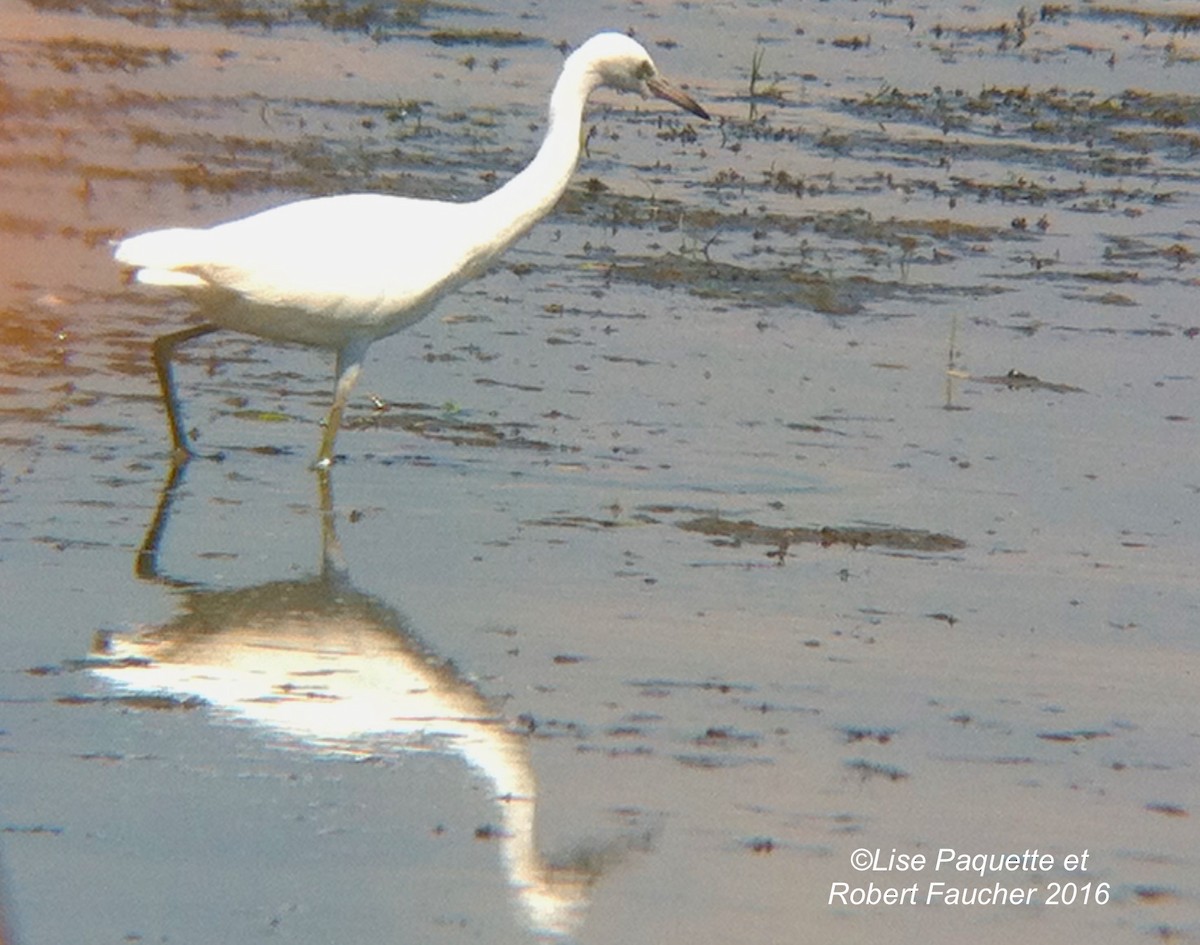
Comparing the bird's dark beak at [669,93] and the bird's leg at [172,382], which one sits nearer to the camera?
the bird's leg at [172,382]

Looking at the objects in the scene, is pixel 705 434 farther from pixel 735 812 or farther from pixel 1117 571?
pixel 735 812

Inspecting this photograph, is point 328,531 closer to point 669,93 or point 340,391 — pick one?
point 340,391

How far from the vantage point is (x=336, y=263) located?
7.90 metres

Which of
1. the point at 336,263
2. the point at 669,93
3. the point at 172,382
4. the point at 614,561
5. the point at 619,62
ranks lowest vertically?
the point at 614,561

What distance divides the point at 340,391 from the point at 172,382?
1.87 feet

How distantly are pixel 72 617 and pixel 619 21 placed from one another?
13.9 m

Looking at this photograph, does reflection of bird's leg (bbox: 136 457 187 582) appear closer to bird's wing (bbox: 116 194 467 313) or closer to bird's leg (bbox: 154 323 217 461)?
bird's leg (bbox: 154 323 217 461)

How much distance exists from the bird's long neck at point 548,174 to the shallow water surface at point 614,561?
71 cm

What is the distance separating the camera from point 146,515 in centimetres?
739

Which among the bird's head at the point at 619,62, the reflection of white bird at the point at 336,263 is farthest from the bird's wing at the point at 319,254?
the bird's head at the point at 619,62

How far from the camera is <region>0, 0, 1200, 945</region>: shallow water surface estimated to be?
16.7 feet

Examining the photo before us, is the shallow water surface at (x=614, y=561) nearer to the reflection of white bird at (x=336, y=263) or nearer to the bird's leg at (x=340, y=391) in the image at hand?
the bird's leg at (x=340, y=391)

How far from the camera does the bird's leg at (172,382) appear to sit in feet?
26.5

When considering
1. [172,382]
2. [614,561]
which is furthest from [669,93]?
[614,561]
